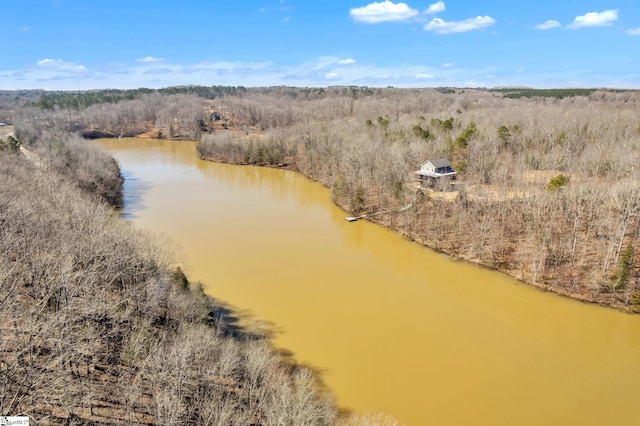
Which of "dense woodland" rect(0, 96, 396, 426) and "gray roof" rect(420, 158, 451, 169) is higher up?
"gray roof" rect(420, 158, 451, 169)

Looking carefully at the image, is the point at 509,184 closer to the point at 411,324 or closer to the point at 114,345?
the point at 411,324

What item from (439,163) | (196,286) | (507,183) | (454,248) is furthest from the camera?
(439,163)

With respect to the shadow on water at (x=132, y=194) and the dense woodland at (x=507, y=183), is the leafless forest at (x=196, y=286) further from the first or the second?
the shadow on water at (x=132, y=194)

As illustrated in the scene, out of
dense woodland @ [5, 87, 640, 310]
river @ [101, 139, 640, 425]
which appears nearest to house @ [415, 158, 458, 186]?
dense woodland @ [5, 87, 640, 310]

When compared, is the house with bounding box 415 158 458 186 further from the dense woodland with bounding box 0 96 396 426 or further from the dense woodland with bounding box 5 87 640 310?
Answer: the dense woodland with bounding box 0 96 396 426

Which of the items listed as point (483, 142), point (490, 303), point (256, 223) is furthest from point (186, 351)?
point (483, 142)

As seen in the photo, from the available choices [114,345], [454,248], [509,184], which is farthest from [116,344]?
[509,184]
